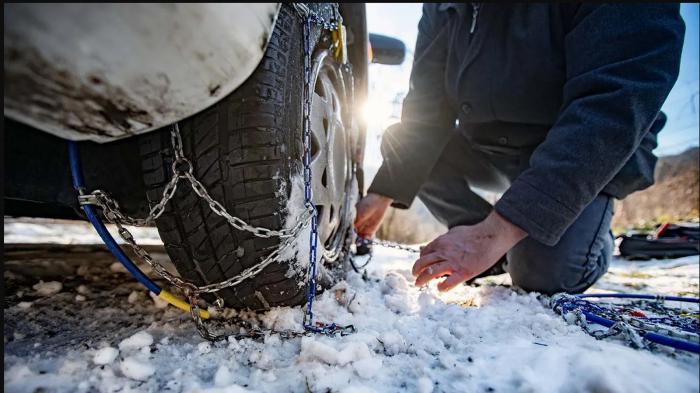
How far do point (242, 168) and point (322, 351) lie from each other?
35 centimetres

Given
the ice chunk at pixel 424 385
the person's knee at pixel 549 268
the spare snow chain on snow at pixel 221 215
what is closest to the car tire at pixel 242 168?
the spare snow chain on snow at pixel 221 215

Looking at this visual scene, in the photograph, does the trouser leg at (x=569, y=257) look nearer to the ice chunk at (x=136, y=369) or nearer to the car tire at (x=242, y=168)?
the car tire at (x=242, y=168)

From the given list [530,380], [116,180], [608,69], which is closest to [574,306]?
[530,380]

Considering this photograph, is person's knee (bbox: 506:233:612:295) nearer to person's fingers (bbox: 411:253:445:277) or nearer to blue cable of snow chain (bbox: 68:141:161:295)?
person's fingers (bbox: 411:253:445:277)

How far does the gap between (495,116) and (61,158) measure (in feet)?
4.63

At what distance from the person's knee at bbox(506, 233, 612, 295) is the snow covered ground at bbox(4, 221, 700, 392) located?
0.96 ft

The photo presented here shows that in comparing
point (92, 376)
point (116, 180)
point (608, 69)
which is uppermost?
point (608, 69)

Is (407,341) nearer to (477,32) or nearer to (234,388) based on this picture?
(234,388)

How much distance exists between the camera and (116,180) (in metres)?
0.67

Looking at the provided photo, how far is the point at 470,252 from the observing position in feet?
3.44

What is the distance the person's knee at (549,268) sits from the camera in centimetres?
131

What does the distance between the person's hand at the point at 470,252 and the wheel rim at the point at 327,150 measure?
0.32 metres

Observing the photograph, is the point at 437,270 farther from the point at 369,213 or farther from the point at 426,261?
the point at 369,213

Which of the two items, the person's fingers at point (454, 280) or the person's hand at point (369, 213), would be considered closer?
the person's fingers at point (454, 280)
